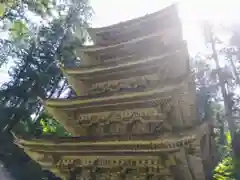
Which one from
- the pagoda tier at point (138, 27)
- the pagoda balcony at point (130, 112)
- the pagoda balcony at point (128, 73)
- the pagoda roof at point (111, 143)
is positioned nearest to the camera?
the pagoda roof at point (111, 143)

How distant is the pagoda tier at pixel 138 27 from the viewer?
9.23 meters

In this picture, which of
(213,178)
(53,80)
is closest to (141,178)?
(213,178)

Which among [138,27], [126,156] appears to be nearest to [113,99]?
[126,156]

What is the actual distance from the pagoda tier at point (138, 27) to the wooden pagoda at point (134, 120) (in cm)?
5

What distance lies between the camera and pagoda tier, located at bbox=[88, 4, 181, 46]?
363 inches

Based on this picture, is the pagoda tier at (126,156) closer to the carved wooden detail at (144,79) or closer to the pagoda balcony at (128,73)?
the pagoda balcony at (128,73)

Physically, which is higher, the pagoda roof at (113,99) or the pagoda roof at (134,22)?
the pagoda roof at (134,22)

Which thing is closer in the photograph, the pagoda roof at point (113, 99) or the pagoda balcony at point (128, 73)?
the pagoda roof at point (113, 99)

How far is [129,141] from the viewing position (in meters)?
6.29

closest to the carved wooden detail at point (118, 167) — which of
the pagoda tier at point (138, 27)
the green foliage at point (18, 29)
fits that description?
the green foliage at point (18, 29)

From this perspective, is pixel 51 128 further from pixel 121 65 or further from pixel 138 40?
pixel 121 65

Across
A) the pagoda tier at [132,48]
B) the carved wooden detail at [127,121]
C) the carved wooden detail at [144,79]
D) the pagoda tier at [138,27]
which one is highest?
the pagoda tier at [138,27]

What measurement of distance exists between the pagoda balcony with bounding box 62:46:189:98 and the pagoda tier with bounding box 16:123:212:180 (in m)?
1.64

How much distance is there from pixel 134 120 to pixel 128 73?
1780mm
